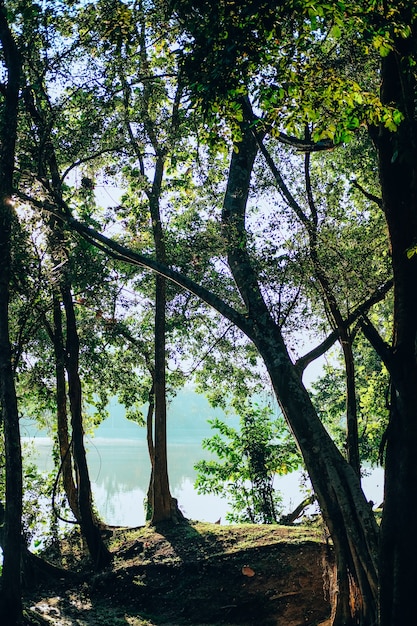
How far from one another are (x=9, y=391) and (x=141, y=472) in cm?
6372

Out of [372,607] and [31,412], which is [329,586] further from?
[31,412]

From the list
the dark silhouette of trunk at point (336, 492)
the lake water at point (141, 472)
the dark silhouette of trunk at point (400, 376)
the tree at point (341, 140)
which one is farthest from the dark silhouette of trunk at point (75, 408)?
the dark silhouette of trunk at point (400, 376)

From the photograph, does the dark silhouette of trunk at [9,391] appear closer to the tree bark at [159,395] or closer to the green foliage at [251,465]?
the tree bark at [159,395]

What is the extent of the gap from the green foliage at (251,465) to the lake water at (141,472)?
0.74 metres

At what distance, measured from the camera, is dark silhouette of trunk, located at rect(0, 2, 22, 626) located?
6.49 metres

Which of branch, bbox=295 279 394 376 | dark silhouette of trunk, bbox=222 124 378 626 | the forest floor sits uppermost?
branch, bbox=295 279 394 376

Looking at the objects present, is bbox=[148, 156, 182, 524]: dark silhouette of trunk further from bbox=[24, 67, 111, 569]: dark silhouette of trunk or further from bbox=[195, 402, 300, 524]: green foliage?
bbox=[195, 402, 300, 524]: green foliage

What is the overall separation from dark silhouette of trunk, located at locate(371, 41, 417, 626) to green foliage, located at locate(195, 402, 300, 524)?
28.6 ft

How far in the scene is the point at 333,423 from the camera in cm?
1783

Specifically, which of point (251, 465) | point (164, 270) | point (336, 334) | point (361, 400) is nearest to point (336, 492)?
point (336, 334)

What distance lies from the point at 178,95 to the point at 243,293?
173 inches

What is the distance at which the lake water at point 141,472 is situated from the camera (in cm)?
2463

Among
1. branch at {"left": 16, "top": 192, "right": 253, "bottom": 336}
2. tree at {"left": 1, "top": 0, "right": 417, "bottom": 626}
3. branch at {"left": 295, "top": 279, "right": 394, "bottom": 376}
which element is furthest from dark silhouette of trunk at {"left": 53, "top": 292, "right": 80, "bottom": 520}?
branch at {"left": 295, "top": 279, "right": 394, "bottom": 376}

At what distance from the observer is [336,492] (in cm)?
635
